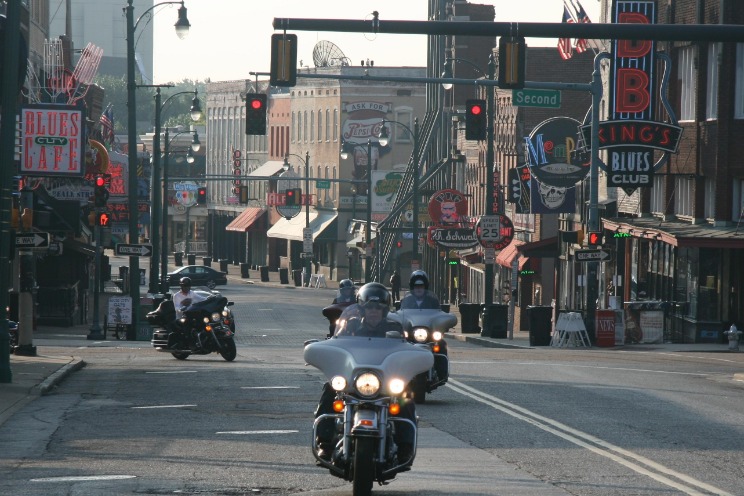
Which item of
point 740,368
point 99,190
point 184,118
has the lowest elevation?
point 740,368

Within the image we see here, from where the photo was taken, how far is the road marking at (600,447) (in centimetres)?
1182

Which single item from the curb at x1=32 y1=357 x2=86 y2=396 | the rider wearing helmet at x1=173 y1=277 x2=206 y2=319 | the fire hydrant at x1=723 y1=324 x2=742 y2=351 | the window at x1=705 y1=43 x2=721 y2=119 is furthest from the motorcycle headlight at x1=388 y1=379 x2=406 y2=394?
the window at x1=705 y1=43 x2=721 y2=119

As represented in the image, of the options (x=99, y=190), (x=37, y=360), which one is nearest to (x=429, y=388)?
(x=37, y=360)

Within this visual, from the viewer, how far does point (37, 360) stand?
26.2 metres

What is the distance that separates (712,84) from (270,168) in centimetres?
7078

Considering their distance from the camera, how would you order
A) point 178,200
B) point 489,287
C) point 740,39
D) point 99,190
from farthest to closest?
point 178,200
point 489,287
point 99,190
point 740,39

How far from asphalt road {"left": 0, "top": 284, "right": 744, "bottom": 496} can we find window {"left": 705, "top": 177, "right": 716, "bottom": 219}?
1473 cm

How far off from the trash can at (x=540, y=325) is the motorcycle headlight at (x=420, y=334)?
21.6 m

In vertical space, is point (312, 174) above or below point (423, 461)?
above

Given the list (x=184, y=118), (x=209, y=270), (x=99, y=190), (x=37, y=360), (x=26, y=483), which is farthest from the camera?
(x=184, y=118)

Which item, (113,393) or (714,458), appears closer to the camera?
(714,458)

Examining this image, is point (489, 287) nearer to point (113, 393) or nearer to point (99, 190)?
point (99, 190)

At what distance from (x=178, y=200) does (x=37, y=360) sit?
3454 inches

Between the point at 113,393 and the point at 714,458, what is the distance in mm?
10069
